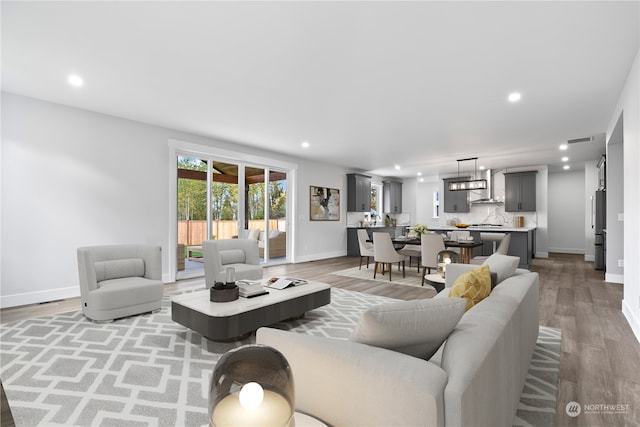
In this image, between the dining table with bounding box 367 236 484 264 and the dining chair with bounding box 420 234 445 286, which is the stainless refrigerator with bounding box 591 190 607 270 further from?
the dining chair with bounding box 420 234 445 286

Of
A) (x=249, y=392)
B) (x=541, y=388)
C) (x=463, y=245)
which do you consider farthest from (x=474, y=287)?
(x=463, y=245)

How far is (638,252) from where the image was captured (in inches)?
117

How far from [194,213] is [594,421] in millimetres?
5675

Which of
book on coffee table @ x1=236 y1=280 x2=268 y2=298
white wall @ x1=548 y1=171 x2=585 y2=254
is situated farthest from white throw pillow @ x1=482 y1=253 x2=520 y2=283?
white wall @ x1=548 y1=171 x2=585 y2=254

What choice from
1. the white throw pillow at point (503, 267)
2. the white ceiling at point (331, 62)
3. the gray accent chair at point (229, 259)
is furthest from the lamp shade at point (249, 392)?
the gray accent chair at point (229, 259)

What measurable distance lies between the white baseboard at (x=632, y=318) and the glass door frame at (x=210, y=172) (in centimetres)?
566

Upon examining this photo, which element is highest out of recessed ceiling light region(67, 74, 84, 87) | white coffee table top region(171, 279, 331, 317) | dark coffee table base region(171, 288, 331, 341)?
recessed ceiling light region(67, 74, 84, 87)

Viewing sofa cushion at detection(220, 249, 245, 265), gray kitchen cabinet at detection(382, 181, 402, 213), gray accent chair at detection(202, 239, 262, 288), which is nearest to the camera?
gray accent chair at detection(202, 239, 262, 288)

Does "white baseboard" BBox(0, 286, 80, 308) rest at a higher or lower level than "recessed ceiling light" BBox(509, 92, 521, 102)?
lower

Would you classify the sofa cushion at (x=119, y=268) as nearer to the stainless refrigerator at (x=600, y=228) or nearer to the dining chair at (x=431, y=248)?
the dining chair at (x=431, y=248)

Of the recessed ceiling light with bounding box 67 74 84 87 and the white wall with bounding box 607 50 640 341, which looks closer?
the white wall with bounding box 607 50 640 341

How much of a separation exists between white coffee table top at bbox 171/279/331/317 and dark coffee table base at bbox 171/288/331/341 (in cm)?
3

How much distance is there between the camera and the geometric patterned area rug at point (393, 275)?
541 centimetres

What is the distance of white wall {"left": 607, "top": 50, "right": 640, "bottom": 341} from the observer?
9.81 ft
